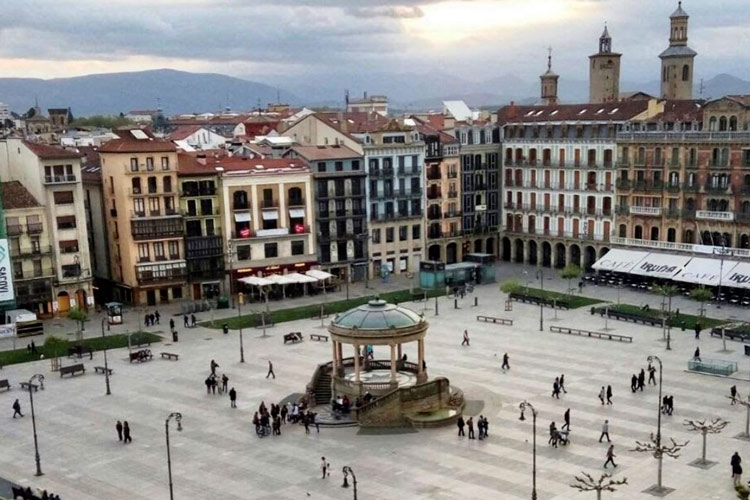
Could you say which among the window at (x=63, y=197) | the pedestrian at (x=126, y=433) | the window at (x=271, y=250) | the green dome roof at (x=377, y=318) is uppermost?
the window at (x=63, y=197)

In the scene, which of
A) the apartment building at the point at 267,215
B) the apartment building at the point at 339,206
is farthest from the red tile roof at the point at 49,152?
the apartment building at the point at 339,206

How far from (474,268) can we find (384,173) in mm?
16131

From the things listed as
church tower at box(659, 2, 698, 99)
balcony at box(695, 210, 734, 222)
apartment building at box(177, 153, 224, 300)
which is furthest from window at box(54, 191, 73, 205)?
church tower at box(659, 2, 698, 99)

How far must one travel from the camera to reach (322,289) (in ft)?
318

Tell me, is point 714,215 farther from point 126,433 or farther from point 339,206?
point 126,433

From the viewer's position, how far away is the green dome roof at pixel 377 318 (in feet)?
170

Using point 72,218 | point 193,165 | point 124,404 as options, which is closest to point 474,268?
point 193,165

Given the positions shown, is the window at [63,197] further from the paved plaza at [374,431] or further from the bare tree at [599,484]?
the bare tree at [599,484]

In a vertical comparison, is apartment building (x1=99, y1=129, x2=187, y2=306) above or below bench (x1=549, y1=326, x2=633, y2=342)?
above

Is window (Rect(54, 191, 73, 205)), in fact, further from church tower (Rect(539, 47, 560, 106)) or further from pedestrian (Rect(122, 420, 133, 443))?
church tower (Rect(539, 47, 560, 106))

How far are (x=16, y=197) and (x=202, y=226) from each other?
19078 mm

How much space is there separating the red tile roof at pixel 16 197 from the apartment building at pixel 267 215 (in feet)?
64.7

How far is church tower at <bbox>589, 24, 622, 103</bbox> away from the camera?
15088 cm

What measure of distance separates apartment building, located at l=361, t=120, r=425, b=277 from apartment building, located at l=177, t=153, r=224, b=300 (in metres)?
19.1
